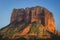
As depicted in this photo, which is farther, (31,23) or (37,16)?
(37,16)

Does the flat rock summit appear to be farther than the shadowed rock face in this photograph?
No

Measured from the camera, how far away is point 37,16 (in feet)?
552

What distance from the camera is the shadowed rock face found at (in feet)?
548

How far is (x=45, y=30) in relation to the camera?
511ft

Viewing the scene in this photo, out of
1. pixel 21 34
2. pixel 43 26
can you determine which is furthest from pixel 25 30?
pixel 43 26

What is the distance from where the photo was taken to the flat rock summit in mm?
150250

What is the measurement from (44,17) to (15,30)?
23968mm

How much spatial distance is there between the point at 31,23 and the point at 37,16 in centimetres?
839

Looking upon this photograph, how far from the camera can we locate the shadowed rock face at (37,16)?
548 feet

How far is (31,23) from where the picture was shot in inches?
6388

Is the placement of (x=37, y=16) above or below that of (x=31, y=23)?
above

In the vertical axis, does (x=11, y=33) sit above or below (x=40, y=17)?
below

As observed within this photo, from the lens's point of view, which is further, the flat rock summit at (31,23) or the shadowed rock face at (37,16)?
the shadowed rock face at (37,16)

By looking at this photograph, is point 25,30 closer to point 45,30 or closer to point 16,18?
Result: point 45,30
